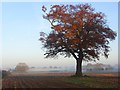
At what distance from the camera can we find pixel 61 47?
46.4 meters

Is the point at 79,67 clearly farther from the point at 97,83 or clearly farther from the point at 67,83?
the point at 97,83

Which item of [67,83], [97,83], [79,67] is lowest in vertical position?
[67,83]

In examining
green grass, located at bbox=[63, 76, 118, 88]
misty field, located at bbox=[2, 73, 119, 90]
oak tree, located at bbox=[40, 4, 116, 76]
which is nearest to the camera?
green grass, located at bbox=[63, 76, 118, 88]

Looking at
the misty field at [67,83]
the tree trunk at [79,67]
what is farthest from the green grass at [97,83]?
the tree trunk at [79,67]

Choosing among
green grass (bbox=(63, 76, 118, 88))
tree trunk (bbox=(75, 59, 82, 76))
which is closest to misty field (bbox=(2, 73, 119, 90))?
green grass (bbox=(63, 76, 118, 88))

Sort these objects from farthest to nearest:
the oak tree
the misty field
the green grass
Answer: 1. the oak tree
2. the misty field
3. the green grass

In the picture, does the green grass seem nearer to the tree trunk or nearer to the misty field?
the misty field

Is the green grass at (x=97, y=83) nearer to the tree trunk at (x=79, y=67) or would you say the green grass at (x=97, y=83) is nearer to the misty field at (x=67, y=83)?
the misty field at (x=67, y=83)

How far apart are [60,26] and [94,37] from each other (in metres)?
5.60

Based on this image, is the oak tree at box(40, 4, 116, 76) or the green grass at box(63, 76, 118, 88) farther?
the oak tree at box(40, 4, 116, 76)

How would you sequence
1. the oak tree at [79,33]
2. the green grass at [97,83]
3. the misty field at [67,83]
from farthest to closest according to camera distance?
1. the oak tree at [79,33]
2. the misty field at [67,83]
3. the green grass at [97,83]

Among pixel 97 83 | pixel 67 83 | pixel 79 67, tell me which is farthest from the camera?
pixel 79 67

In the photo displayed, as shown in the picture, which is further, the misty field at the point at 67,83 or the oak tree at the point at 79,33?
the oak tree at the point at 79,33

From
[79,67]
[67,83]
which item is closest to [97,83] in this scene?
[67,83]
